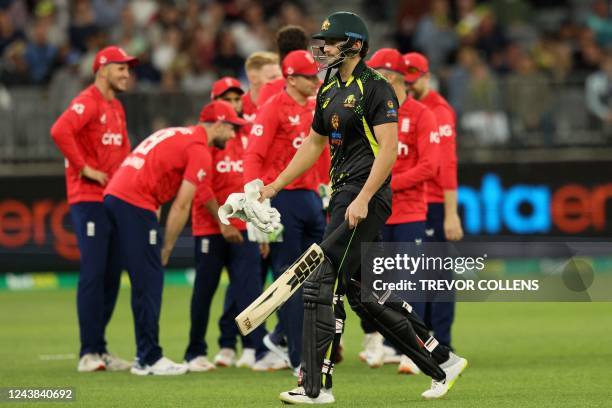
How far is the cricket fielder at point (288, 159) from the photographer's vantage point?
1120cm

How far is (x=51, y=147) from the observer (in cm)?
2005

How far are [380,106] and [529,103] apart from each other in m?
12.2

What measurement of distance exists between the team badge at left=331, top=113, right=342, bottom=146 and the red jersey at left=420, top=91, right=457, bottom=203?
2991mm

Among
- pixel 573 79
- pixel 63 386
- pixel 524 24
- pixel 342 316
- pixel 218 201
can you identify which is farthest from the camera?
pixel 524 24

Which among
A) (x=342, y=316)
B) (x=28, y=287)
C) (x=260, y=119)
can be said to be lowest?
(x=28, y=287)

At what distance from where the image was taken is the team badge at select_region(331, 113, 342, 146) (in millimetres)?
9188

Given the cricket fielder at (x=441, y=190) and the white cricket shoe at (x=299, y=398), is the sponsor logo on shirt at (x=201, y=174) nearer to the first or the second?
the cricket fielder at (x=441, y=190)

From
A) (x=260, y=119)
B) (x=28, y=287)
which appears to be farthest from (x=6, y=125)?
(x=260, y=119)

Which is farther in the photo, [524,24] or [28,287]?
[524,24]

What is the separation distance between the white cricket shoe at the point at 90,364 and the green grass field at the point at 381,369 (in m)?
0.16

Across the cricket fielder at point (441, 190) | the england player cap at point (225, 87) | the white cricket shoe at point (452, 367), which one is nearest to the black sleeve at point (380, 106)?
the white cricket shoe at point (452, 367)

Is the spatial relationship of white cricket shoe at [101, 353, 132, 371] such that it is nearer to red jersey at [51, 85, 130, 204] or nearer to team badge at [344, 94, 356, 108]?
red jersey at [51, 85, 130, 204]

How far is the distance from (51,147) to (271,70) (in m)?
7.85

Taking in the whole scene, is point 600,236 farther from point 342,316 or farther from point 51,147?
point 342,316
